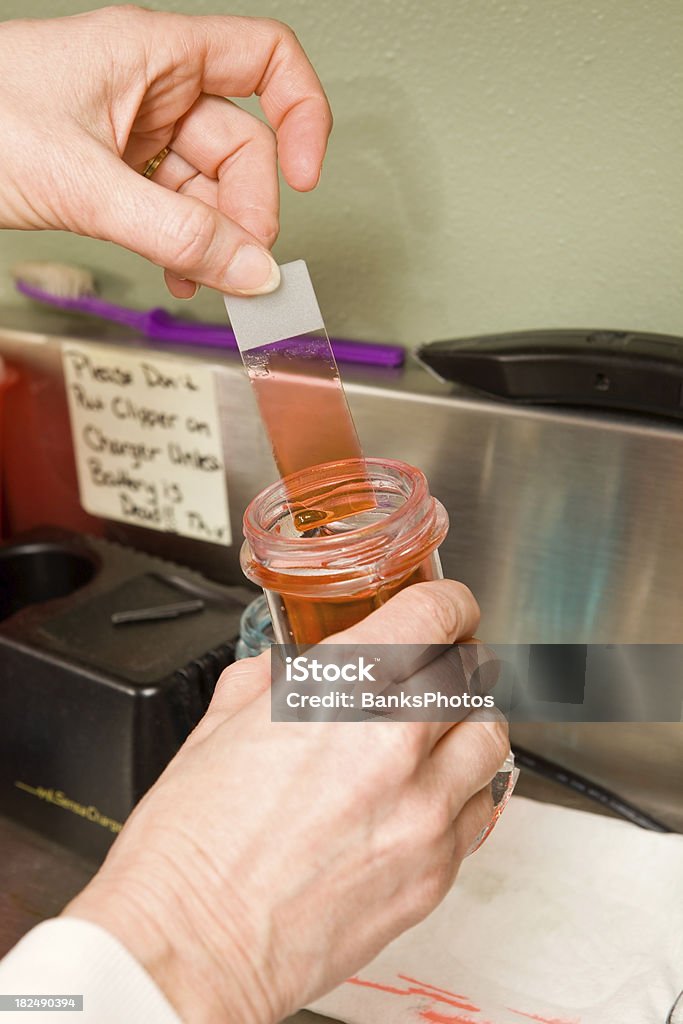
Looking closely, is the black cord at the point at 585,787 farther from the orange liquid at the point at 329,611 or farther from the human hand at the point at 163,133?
the human hand at the point at 163,133

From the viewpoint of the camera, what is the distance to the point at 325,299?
811 millimetres

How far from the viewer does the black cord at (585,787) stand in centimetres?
66

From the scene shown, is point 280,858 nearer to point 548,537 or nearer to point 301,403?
point 301,403

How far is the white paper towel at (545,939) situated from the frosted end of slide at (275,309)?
0.35m

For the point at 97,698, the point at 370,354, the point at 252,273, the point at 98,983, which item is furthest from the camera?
the point at 370,354

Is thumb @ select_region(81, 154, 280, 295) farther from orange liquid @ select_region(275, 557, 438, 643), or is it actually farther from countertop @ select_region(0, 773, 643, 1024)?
countertop @ select_region(0, 773, 643, 1024)

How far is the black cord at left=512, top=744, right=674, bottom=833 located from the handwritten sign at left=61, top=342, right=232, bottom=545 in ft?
1.02

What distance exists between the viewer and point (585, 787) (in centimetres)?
71

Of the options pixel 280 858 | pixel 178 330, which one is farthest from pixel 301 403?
pixel 178 330

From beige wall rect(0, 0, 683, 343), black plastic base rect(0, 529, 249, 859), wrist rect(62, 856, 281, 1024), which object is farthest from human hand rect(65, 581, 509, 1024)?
beige wall rect(0, 0, 683, 343)

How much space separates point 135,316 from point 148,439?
0.36 feet

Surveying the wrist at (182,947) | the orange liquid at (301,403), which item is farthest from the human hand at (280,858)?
the orange liquid at (301,403)

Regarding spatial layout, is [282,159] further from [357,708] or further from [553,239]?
[357,708]

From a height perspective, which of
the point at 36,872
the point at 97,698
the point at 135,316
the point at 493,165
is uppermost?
the point at 493,165
